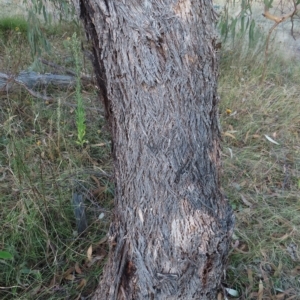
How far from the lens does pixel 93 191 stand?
7.09ft

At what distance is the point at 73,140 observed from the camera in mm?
2533

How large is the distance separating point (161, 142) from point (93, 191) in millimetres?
884

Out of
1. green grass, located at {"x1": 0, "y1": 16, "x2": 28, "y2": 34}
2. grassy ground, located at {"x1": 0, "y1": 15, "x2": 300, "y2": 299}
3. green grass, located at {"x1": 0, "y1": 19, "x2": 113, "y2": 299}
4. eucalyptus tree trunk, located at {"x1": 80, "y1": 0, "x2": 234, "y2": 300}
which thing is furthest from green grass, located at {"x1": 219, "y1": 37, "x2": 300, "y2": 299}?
green grass, located at {"x1": 0, "y1": 16, "x2": 28, "y2": 34}

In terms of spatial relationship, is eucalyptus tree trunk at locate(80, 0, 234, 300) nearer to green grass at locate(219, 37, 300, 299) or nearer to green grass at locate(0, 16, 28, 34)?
green grass at locate(219, 37, 300, 299)

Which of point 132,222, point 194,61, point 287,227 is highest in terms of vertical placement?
point 194,61

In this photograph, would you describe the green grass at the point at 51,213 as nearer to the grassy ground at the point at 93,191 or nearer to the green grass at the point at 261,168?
the grassy ground at the point at 93,191

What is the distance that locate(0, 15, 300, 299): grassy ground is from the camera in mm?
1807

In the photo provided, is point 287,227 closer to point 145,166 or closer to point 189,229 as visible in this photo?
point 189,229

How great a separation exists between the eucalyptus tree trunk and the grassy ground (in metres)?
0.38

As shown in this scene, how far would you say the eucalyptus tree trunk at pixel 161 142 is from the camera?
1.29 metres

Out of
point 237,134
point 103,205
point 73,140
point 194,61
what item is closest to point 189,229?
point 194,61

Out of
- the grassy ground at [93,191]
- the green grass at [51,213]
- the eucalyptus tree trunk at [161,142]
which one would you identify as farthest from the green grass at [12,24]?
the eucalyptus tree trunk at [161,142]

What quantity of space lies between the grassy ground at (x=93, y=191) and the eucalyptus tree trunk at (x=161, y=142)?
15.1 inches

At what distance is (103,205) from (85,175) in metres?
0.20
